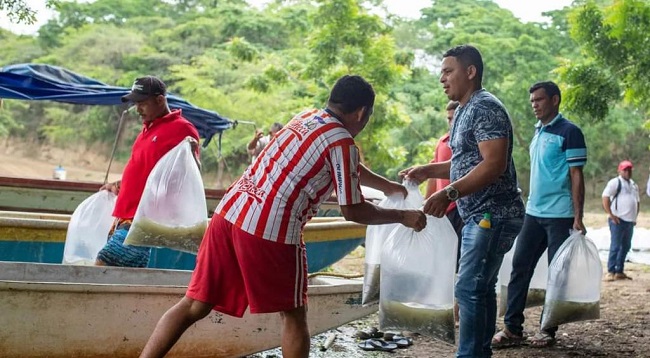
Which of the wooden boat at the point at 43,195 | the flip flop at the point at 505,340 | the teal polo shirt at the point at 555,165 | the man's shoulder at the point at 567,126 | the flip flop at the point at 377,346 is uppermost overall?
the man's shoulder at the point at 567,126

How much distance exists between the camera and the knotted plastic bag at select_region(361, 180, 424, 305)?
4.14m

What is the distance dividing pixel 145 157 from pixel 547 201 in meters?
2.69

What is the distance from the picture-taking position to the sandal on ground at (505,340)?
5289 mm

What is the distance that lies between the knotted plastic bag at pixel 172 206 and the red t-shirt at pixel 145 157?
0.41 ft

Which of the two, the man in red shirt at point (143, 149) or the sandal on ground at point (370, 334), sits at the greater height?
the man in red shirt at point (143, 149)

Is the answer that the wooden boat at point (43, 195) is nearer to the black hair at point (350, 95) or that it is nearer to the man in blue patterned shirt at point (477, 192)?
the man in blue patterned shirt at point (477, 192)

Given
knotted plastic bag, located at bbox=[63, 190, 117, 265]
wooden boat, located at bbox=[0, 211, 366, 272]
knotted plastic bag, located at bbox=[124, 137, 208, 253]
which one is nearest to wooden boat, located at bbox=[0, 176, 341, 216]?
wooden boat, located at bbox=[0, 211, 366, 272]

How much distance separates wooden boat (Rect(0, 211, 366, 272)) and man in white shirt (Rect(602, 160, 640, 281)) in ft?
12.6

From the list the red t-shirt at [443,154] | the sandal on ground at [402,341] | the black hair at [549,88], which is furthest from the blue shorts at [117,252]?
the black hair at [549,88]

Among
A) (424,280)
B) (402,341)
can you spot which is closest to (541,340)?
(402,341)

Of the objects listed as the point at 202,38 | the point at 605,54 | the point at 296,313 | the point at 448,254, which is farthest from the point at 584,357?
the point at 202,38

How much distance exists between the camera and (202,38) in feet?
94.2

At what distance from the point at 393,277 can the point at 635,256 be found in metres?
10.0

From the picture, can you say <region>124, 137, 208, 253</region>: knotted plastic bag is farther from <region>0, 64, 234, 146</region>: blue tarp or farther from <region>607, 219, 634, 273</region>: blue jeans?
<region>607, 219, 634, 273</region>: blue jeans
